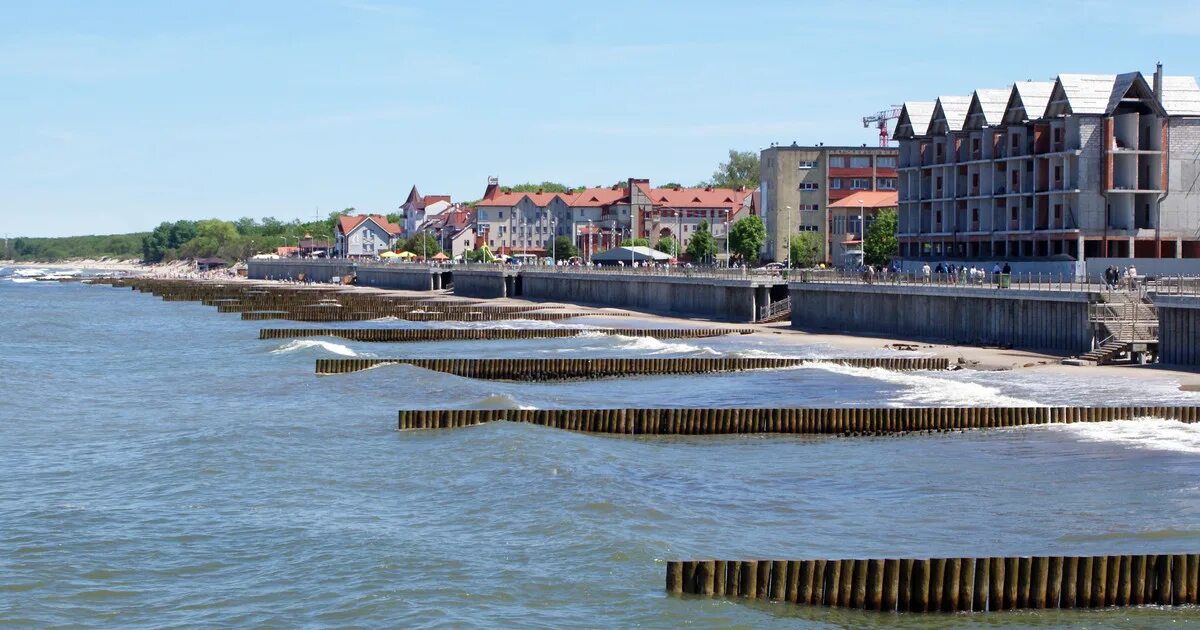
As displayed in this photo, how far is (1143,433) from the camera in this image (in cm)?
3553

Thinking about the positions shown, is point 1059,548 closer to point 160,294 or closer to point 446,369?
point 446,369

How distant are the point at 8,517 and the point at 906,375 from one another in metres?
33.0

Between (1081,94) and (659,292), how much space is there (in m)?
35.6

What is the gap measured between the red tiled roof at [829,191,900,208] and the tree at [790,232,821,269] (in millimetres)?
4419

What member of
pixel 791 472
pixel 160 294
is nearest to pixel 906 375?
pixel 791 472

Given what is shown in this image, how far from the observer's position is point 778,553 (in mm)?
23812

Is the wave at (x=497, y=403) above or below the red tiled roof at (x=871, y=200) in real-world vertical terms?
below

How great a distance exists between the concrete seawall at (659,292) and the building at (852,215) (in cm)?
3159

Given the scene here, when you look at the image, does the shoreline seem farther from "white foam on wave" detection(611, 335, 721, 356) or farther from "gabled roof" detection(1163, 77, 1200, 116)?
"gabled roof" detection(1163, 77, 1200, 116)

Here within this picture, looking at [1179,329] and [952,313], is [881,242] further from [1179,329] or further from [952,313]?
[1179,329]

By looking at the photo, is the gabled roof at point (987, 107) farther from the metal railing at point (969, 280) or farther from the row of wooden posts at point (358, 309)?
the row of wooden posts at point (358, 309)

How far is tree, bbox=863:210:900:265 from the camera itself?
127250mm

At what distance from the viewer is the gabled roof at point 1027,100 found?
Result: 289ft

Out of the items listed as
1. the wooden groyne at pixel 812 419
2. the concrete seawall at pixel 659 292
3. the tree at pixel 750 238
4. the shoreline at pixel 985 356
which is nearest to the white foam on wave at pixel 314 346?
the shoreline at pixel 985 356
